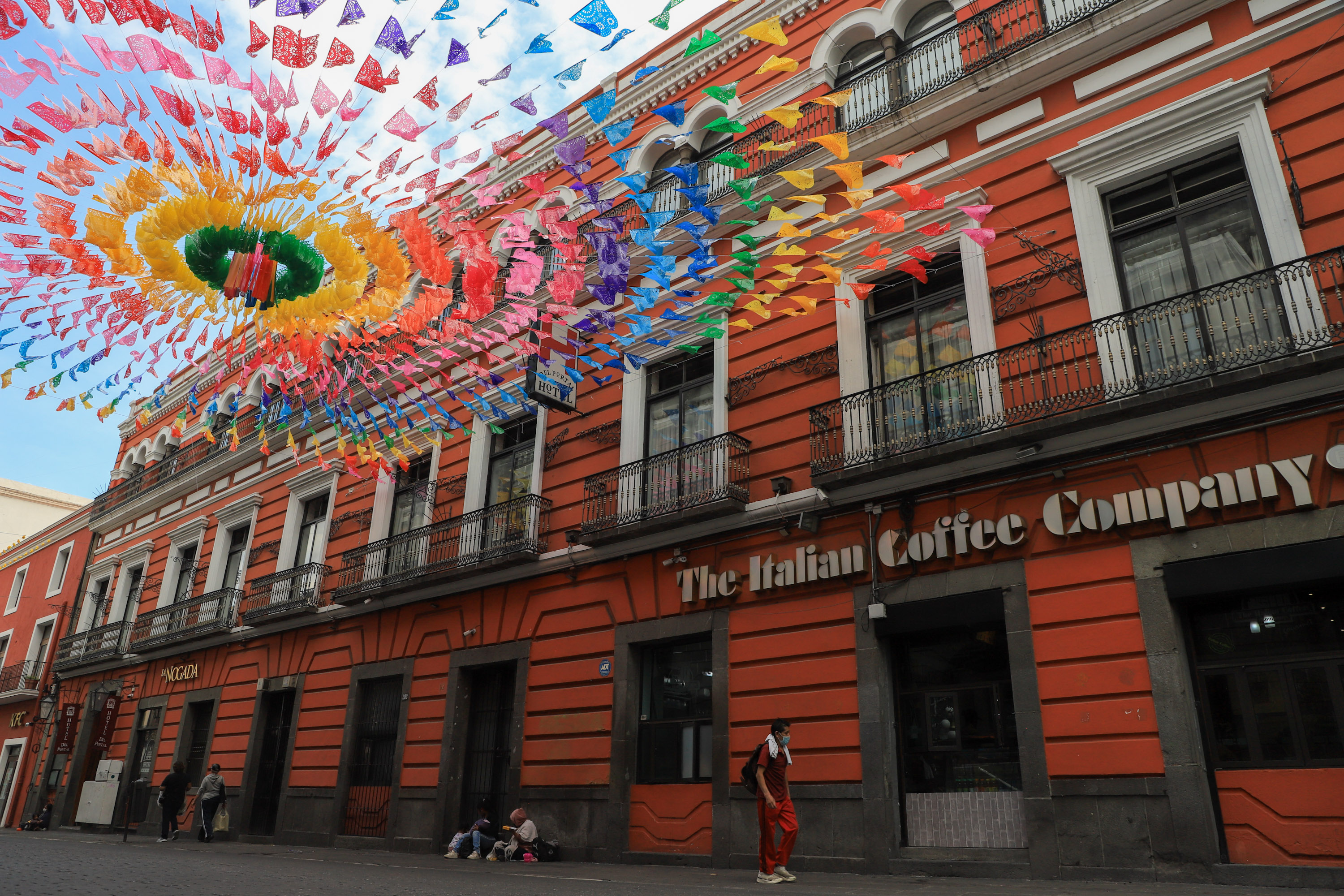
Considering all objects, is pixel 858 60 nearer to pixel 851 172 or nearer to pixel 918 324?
pixel 918 324

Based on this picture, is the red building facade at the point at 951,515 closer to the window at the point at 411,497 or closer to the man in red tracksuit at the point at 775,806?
the window at the point at 411,497

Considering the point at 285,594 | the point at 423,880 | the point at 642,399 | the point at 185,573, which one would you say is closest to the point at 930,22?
the point at 642,399

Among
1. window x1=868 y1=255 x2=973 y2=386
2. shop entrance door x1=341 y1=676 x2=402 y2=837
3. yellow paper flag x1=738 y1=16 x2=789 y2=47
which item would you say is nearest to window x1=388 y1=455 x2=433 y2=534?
shop entrance door x1=341 y1=676 x2=402 y2=837

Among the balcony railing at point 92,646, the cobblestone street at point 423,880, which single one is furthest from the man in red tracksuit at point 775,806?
the balcony railing at point 92,646

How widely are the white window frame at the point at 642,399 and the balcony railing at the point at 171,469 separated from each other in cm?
1060

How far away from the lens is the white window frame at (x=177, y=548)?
22.2 meters

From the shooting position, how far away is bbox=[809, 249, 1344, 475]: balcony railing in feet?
25.4

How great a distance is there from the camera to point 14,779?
25484 mm

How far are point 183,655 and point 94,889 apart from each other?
51.5 feet

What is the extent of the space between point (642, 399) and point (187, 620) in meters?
14.1

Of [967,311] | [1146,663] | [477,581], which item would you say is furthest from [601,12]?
[477,581]

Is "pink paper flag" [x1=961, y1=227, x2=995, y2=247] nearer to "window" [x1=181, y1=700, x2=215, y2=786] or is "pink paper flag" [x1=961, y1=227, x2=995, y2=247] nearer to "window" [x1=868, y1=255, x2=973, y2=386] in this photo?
"window" [x1=868, y1=255, x2=973, y2=386]

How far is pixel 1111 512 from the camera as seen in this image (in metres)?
8.39

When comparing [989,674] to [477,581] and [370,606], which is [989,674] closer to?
[477,581]
